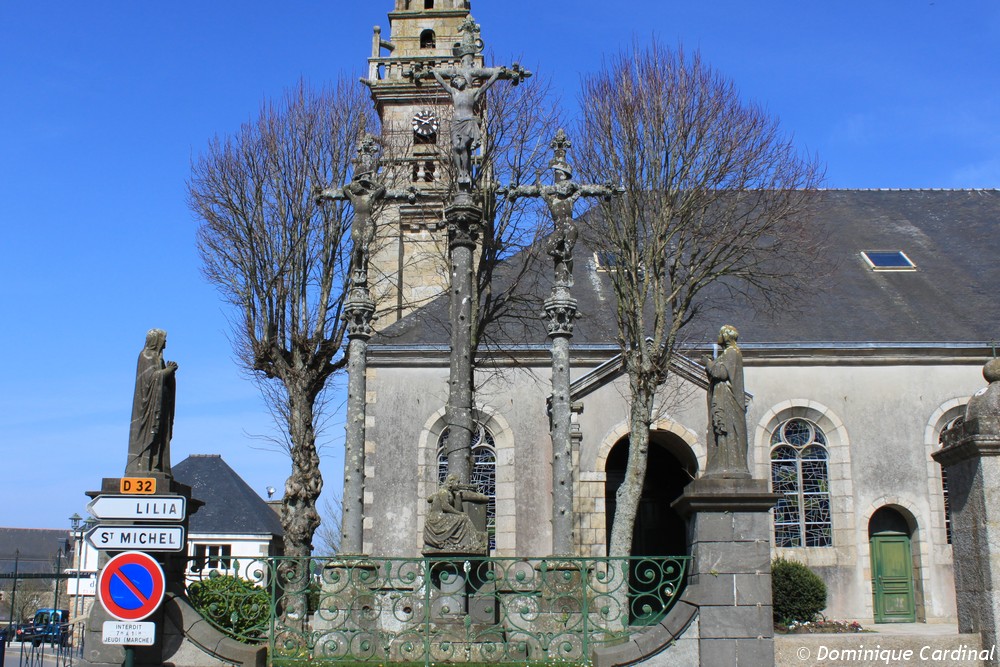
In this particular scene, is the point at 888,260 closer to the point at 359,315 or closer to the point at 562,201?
the point at 562,201

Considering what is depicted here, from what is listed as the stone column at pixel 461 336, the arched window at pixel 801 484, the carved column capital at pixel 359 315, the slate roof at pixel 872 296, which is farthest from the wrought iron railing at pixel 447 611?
the slate roof at pixel 872 296

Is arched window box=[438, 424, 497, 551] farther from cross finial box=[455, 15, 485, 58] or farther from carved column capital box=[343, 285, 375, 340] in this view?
cross finial box=[455, 15, 485, 58]

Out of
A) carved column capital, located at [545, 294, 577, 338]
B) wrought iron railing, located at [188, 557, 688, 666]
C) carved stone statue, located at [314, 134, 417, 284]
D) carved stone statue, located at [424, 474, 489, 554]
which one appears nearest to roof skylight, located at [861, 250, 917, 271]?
carved column capital, located at [545, 294, 577, 338]

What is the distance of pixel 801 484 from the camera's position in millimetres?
18781

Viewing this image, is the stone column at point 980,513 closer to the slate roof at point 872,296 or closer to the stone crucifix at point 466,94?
the stone crucifix at point 466,94

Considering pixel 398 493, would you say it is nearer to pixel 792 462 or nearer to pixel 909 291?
pixel 792 462

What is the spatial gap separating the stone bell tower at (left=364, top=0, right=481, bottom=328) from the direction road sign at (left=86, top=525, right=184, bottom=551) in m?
10.9

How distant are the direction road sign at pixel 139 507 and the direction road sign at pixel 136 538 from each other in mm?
91

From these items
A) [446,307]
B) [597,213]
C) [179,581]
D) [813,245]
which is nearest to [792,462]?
[813,245]

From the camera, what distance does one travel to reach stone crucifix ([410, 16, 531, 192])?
41.2 ft

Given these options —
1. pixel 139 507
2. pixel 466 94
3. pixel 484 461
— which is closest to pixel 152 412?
pixel 139 507

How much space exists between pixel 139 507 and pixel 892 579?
15395 millimetres

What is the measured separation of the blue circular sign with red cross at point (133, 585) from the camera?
7.37m

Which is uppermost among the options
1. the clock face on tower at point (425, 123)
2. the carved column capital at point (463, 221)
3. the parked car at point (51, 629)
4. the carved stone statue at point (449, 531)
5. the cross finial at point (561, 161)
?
the clock face on tower at point (425, 123)
